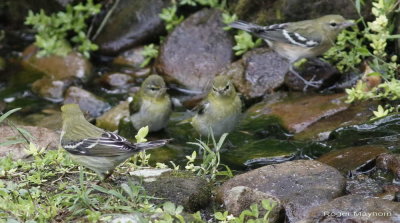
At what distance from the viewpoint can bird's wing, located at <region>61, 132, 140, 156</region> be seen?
552cm

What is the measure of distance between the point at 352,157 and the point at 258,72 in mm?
3572

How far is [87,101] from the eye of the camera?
998 cm

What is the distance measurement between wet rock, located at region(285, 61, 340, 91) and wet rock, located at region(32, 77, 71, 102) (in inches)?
145

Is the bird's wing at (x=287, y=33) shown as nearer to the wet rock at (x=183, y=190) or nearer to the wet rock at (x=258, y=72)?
the wet rock at (x=258, y=72)

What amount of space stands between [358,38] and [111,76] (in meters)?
4.05

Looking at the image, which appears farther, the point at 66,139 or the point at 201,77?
→ the point at 201,77

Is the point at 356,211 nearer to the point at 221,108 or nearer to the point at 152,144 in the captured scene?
the point at 152,144

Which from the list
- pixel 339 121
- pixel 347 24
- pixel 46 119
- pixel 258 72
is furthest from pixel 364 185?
pixel 46 119

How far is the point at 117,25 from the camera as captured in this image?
38.0 ft

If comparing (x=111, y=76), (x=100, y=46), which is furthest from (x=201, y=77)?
(x=100, y=46)

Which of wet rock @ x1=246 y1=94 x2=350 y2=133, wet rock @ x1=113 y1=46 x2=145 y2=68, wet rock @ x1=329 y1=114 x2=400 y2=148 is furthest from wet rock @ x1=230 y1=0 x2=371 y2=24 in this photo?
wet rock @ x1=329 y1=114 x2=400 y2=148

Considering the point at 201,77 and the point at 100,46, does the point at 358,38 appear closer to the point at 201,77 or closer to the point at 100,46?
the point at 201,77

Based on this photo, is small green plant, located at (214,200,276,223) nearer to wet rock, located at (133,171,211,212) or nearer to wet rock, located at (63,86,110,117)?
wet rock, located at (133,171,211,212)

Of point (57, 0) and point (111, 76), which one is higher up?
point (57, 0)
